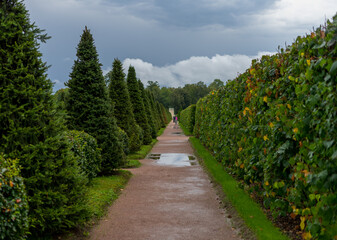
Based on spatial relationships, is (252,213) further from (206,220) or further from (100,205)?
(100,205)

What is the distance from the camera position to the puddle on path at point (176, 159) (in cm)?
1393

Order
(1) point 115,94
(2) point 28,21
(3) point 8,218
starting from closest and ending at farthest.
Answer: (3) point 8,218 → (2) point 28,21 → (1) point 115,94

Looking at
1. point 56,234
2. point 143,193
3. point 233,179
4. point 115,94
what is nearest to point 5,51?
point 56,234

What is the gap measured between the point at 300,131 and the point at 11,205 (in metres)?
3.64

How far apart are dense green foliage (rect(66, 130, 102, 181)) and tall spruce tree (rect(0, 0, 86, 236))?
2377 mm

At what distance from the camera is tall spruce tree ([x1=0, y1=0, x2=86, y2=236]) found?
4.94m

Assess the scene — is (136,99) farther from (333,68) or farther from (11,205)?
(333,68)

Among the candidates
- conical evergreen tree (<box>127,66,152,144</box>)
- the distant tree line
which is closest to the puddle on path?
conical evergreen tree (<box>127,66,152,144</box>)

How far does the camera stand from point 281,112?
Answer: 5.26m

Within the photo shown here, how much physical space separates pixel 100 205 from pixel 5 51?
3.64 metres

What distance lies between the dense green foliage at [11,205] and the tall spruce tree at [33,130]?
0.57m

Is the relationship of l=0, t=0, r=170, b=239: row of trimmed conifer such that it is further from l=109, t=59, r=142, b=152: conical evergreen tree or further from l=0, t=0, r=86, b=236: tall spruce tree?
l=109, t=59, r=142, b=152: conical evergreen tree

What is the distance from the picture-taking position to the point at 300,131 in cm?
451

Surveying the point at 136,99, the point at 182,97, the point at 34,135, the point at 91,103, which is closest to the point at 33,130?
the point at 34,135
